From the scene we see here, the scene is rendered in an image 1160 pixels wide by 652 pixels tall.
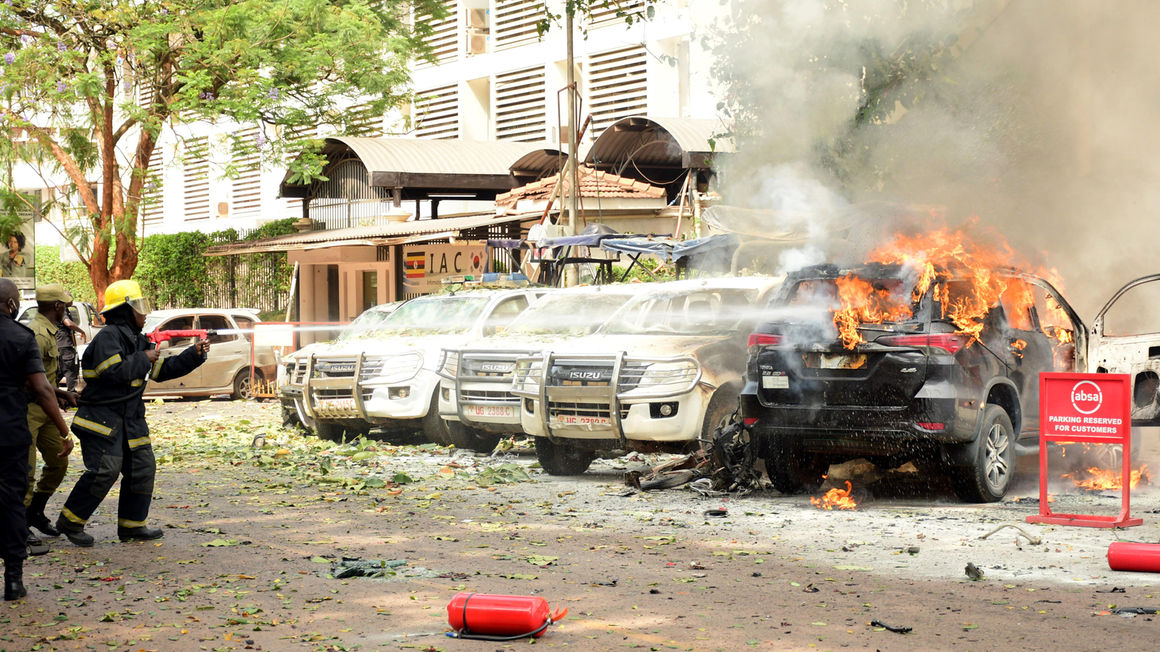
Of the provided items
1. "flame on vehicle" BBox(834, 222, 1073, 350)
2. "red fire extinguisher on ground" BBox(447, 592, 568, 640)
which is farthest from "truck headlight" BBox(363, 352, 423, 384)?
"red fire extinguisher on ground" BBox(447, 592, 568, 640)

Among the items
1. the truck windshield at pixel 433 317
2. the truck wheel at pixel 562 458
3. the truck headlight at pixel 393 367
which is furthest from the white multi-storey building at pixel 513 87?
the truck wheel at pixel 562 458

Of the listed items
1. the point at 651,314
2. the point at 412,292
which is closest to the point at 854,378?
the point at 651,314

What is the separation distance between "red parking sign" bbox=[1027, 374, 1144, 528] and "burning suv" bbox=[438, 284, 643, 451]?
16.8ft

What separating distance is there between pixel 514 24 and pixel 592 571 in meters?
26.0

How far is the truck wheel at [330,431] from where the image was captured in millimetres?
16141

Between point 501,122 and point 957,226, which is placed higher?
point 501,122

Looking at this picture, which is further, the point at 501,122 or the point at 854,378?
the point at 501,122

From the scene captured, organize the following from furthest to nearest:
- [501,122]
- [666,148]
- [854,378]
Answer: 1. [501,122]
2. [666,148]
3. [854,378]

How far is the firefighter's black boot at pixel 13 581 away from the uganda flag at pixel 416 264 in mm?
20455

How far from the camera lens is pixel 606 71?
29703 millimetres

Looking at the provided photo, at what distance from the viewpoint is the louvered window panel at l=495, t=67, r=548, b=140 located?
104ft

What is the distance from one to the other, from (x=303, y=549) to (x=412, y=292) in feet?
64.3

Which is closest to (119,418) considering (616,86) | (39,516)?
(39,516)

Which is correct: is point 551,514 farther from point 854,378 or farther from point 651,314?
point 651,314
